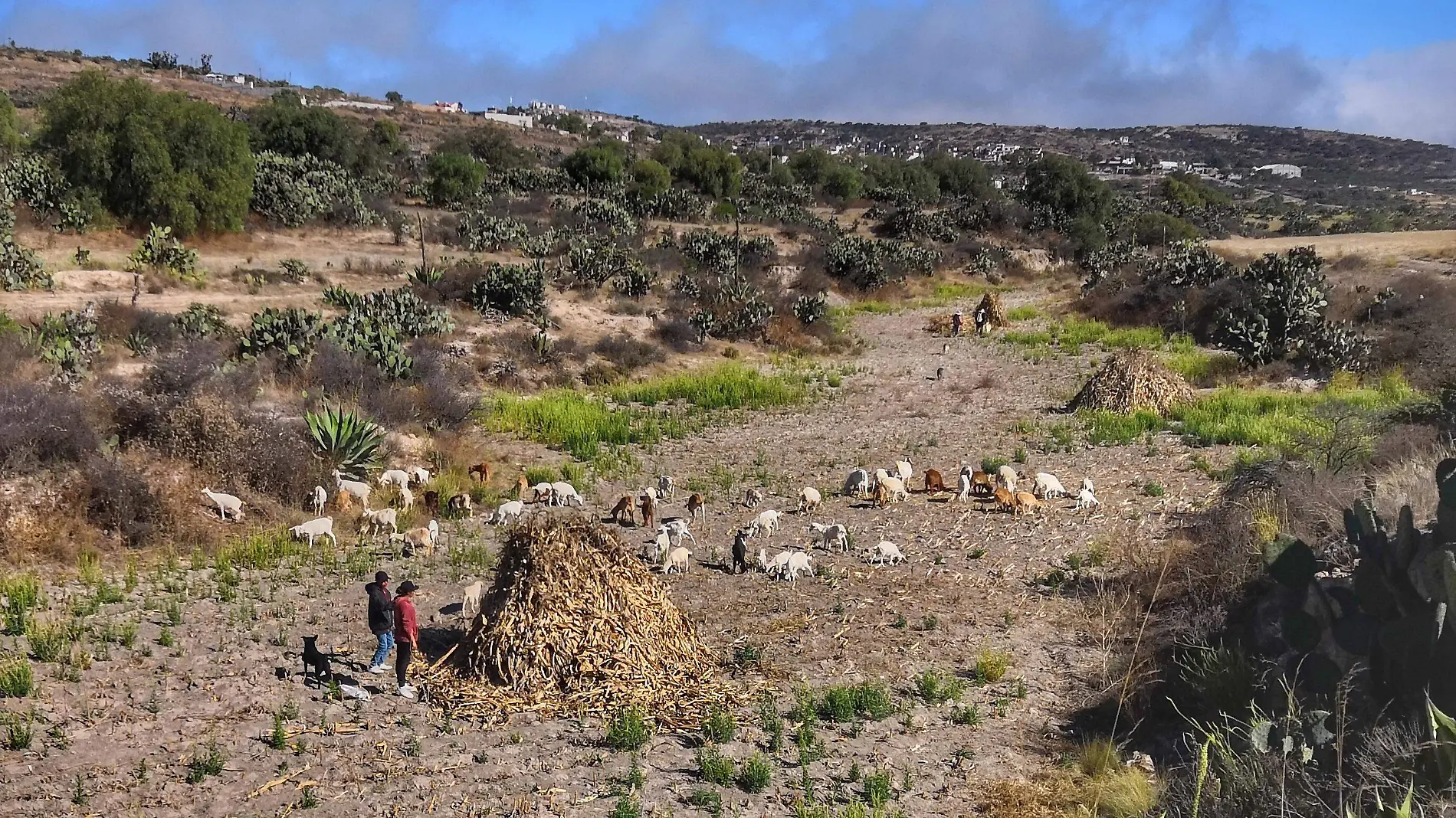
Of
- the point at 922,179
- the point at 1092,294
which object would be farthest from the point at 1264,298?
the point at 922,179

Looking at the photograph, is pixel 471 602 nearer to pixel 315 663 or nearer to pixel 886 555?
pixel 315 663

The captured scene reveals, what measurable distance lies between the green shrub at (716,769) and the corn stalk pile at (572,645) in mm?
547

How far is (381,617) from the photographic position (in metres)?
6.61

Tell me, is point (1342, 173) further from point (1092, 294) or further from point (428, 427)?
point (428, 427)

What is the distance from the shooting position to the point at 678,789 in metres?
5.44

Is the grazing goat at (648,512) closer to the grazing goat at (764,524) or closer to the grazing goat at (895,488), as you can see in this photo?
the grazing goat at (764,524)

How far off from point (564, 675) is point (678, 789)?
56.1 inches

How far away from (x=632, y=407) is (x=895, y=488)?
22.0ft

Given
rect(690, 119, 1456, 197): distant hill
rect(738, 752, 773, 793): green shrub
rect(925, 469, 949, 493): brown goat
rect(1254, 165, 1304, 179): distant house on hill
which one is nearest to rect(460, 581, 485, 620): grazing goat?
rect(738, 752, 773, 793): green shrub

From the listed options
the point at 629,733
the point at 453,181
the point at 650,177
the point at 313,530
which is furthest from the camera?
the point at 650,177

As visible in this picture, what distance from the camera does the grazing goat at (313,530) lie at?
927 centimetres

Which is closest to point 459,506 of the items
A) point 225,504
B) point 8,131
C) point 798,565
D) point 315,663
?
point 225,504

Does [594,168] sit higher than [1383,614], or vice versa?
[594,168]

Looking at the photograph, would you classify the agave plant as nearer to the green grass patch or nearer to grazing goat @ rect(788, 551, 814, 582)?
the green grass patch
